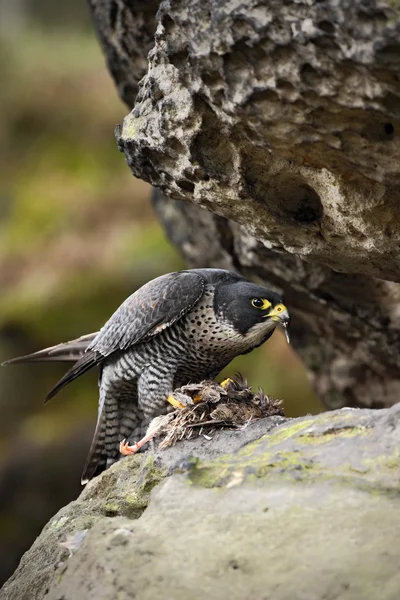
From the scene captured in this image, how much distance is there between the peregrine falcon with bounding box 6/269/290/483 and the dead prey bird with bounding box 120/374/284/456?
0.35 m

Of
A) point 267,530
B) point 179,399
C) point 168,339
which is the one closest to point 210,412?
point 179,399

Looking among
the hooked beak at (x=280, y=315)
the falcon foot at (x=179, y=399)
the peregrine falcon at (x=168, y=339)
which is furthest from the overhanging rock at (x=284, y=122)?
the falcon foot at (x=179, y=399)

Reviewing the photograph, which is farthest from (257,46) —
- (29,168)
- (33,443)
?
(29,168)

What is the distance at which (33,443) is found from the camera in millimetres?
9945

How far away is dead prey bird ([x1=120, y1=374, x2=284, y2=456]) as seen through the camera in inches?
178

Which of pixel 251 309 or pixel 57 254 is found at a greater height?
pixel 251 309

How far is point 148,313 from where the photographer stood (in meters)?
5.17

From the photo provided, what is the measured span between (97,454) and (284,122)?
9.93 ft

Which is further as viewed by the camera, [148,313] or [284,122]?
[148,313]

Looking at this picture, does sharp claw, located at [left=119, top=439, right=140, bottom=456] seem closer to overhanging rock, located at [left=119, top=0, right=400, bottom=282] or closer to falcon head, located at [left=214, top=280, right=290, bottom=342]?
falcon head, located at [left=214, top=280, right=290, bottom=342]

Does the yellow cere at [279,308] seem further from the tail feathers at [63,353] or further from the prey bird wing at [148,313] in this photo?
the tail feathers at [63,353]

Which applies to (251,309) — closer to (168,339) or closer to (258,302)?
(258,302)

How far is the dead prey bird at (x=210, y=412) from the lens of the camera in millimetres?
4531

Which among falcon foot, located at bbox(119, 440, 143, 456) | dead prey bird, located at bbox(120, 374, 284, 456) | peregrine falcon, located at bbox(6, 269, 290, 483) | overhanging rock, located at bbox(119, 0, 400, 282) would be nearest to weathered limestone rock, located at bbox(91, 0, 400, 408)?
overhanging rock, located at bbox(119, 0, 400, 282)
